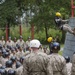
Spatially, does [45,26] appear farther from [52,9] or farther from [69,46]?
[69,46]

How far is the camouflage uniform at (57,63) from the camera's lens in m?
8.25

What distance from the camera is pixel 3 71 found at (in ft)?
33.2

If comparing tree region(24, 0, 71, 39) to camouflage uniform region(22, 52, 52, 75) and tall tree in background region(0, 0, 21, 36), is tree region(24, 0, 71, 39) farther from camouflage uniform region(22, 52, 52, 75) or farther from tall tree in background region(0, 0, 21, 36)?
camouflage uniform region(22, 52, 52, 75)

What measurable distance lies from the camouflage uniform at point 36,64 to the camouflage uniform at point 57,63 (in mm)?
611

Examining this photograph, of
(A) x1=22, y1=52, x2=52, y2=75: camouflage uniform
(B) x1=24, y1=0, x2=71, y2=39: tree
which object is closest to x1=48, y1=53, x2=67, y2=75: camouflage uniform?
(A) x1=22, y1=52, x2=52, y2=75: camouflage uniform

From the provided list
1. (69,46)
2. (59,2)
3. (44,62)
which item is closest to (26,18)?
(59,2)

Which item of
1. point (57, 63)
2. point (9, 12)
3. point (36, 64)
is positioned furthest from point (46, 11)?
point (36, 64)

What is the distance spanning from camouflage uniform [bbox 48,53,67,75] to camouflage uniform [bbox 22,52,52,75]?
24.1 inches

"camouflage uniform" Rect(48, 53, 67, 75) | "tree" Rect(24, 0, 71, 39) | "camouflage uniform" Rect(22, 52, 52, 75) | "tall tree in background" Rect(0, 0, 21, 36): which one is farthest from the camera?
"tree" Rect(24, 0, 71, 39)

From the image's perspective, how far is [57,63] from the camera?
8297mm

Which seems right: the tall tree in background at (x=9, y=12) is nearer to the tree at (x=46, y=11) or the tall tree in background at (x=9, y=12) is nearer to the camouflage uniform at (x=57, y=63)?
the tree at (x=46, y=11)

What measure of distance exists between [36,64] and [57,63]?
2.73ft

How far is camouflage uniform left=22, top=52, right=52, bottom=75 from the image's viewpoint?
7.57m

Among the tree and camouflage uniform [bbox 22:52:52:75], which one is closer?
camouflage uniform [bbox 22:52:52:75]
